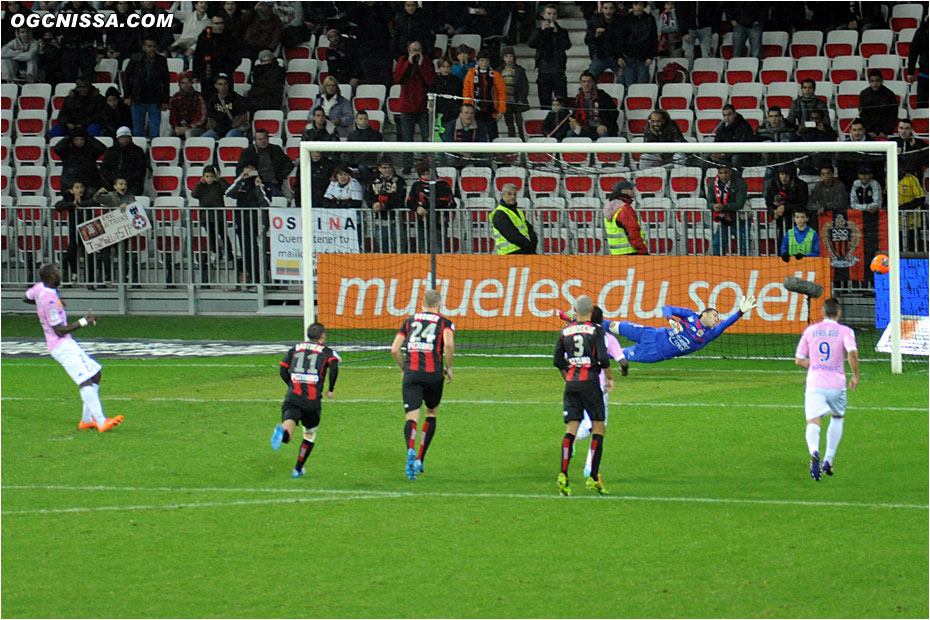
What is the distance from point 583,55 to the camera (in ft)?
88.9

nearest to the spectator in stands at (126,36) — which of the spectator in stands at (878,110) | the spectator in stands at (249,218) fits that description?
the spectator in stands at (249,218)

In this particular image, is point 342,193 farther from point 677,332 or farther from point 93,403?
point 93,403

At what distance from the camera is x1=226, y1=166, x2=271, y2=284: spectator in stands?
76.3ft

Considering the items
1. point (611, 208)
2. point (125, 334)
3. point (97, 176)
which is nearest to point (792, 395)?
point (611, 208)

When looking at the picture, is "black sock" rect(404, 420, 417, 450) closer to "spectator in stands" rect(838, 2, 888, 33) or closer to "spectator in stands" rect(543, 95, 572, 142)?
"spectator in stands" rect(543, 95, 572, 142)

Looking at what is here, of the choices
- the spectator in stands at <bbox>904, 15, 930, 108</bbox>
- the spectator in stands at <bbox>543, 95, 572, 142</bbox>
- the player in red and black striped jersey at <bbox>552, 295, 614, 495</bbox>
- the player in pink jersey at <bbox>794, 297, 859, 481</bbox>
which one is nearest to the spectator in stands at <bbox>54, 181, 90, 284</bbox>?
the spectator in stands at <bbox>543, 95, 572, 142</bbox>

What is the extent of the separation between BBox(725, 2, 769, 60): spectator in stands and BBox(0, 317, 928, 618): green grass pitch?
984 centimetres

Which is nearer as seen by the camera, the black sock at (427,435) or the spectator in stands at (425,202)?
the black sock at (427,435)

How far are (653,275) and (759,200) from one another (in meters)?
2.89

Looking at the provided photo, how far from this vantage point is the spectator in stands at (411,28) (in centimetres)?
2527

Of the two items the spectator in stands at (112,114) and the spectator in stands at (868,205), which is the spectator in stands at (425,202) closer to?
the spectator in stands at (868,205)

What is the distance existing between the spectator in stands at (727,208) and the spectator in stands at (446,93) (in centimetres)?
490

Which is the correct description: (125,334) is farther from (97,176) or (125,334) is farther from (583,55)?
(583,55)

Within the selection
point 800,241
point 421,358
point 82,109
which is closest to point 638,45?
point 800,241
